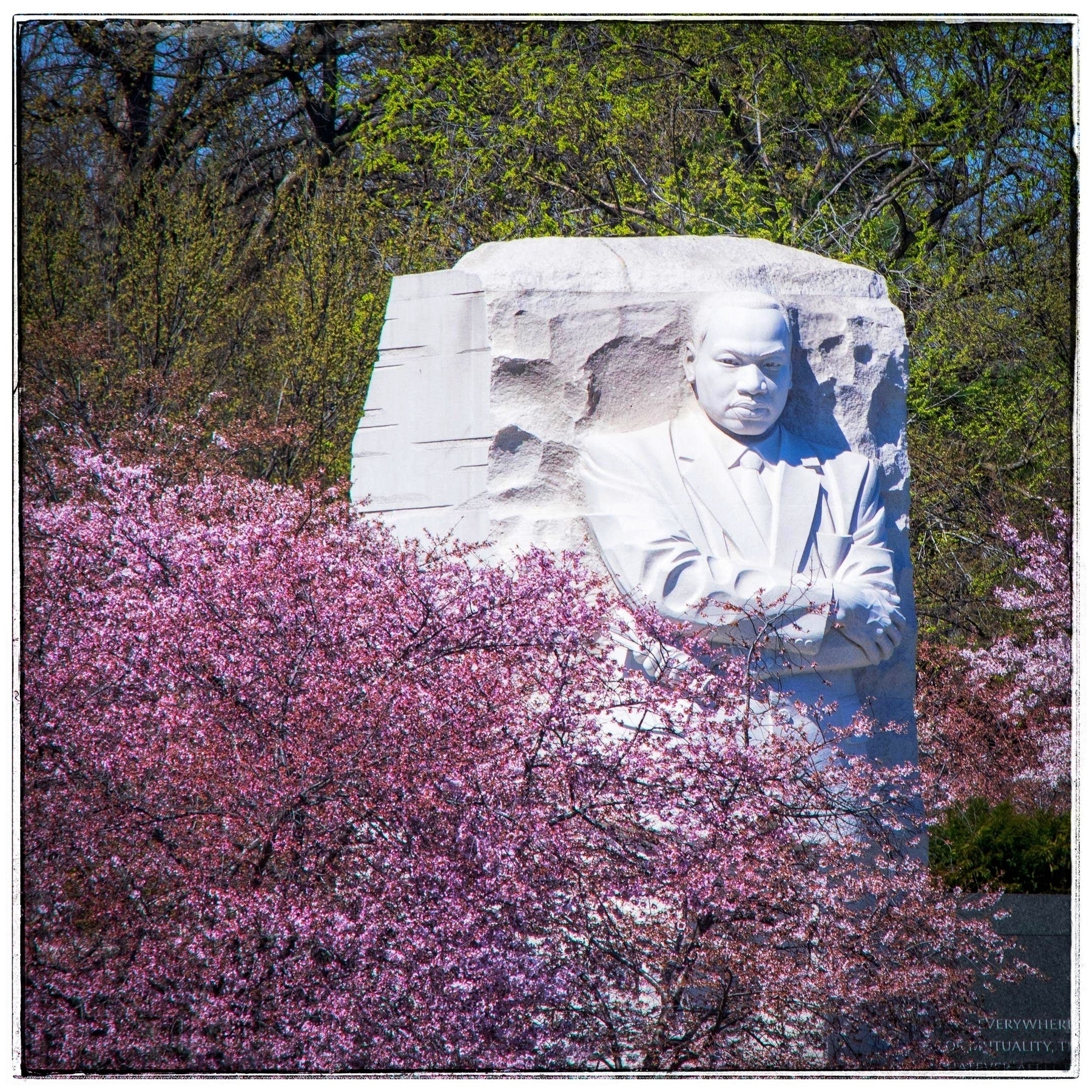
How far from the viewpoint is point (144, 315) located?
9891 mm

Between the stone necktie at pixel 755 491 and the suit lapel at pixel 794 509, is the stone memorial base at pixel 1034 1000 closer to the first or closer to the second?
the suit lapel at pixel 794 509

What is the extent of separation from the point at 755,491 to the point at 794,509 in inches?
5.7

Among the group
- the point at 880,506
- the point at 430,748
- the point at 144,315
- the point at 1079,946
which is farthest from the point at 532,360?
the point at 144,315

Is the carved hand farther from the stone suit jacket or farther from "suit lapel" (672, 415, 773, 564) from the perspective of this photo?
"suit lapel" (672, 415, 773, 564)

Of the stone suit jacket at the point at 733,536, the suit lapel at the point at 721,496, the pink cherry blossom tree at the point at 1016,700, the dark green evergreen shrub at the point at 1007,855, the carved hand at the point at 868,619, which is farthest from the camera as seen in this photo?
the pink cherry blossom tree at the point at 1016,700

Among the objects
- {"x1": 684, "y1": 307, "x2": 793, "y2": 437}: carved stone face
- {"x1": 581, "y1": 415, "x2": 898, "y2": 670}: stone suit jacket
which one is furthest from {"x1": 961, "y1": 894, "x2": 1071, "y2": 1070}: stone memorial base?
{"x1": 684, "y1": 307, "x2": 793, "y2": 437}: carved stone face

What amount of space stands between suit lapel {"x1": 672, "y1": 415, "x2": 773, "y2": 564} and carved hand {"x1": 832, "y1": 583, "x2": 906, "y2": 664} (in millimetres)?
300

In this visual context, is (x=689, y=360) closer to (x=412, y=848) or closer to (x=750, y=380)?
(x=750, y=380)

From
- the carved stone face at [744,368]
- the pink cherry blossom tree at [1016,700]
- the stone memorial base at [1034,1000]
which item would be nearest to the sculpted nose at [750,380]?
the carved stone face at [744,368]

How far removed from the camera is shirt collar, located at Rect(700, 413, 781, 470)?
5816 mm

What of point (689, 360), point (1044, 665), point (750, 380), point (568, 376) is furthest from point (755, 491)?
point (1044, 665)

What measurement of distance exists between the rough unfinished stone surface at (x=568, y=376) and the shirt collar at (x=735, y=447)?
18cm

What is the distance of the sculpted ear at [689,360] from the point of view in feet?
19.2

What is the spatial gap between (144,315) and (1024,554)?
16.9ft
